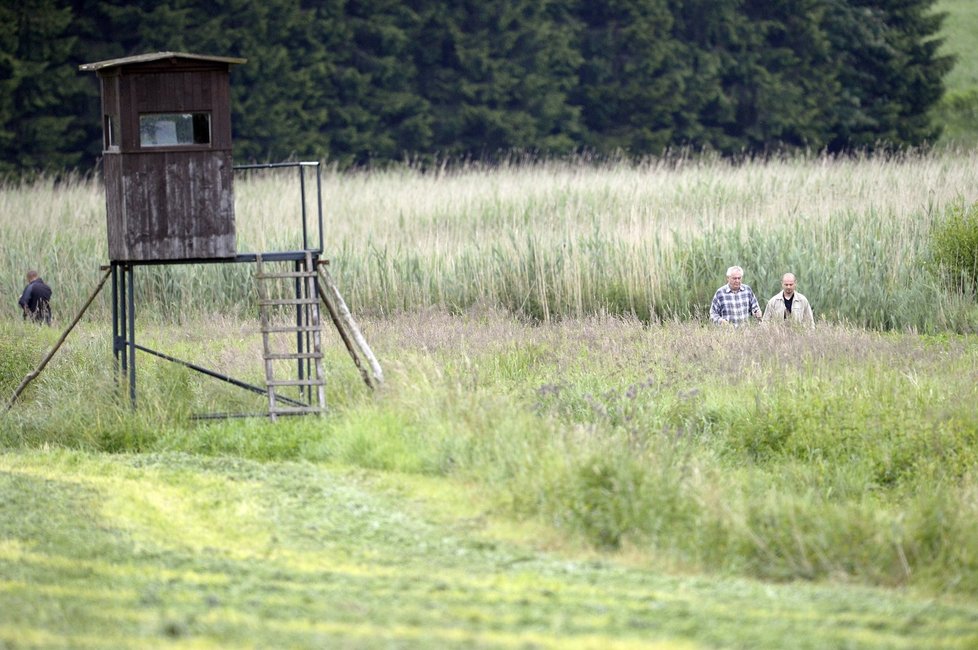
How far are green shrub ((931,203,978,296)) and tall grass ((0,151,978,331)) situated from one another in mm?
225

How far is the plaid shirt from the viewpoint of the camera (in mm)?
16875

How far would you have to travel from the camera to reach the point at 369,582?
8016 mm

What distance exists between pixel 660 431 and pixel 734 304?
578cm

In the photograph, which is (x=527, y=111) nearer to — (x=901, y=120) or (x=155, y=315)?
(x=901, y=120)

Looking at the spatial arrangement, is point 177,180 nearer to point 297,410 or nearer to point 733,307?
point 297,410

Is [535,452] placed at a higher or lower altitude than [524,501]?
higher

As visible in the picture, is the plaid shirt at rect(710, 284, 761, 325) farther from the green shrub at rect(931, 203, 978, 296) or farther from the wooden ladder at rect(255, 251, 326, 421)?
the wooden ladder at rect(255, 251, 326, 421)

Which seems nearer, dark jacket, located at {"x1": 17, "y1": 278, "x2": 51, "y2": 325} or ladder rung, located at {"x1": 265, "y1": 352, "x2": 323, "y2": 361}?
ladder rung, located at {"x1": 265, "y1": 352, "x2": 323, "y2": 361}

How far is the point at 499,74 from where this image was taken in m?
40.8

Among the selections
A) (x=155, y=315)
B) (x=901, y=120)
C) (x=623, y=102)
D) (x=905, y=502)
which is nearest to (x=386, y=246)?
(x=155, y=315)

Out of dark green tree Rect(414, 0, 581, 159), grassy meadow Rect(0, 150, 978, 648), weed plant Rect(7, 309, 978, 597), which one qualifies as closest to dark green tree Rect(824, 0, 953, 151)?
dark green tree Rect(414, 0, 581, 159)

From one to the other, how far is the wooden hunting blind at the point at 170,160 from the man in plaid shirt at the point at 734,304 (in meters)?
6.38

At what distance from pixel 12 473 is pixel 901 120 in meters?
37.9

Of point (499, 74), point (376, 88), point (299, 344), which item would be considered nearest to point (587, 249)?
point (299, 344)
